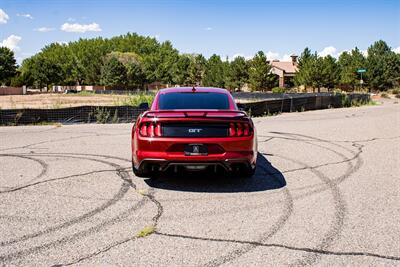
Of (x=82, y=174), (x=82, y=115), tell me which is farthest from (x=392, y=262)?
(x=82, y=115)

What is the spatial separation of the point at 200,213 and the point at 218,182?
1576 mm

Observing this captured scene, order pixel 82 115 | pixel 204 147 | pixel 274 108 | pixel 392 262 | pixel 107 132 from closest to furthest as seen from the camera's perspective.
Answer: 1. pixel 392 262
2. pixel 204 147
3. pixel 107 132
4. pixel 82 115
5. pixel 274 108

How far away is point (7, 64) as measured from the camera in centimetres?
9338

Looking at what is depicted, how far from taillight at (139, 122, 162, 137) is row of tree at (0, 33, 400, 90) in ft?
232

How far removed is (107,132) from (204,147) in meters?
8.10

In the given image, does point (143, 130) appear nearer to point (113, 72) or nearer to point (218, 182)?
point (218, 182)

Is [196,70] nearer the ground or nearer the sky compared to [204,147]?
nearer the sky

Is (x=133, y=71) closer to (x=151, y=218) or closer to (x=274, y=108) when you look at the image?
(x=274, y=108)

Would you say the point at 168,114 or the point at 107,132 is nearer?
the point at 168,114

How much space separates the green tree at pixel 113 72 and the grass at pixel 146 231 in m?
99.2

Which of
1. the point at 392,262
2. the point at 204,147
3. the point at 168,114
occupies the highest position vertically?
the point at 168,114

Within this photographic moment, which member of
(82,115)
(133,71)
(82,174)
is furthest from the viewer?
(133,71)

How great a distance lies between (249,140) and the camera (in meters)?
5.64

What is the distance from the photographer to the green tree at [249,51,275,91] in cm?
7551
